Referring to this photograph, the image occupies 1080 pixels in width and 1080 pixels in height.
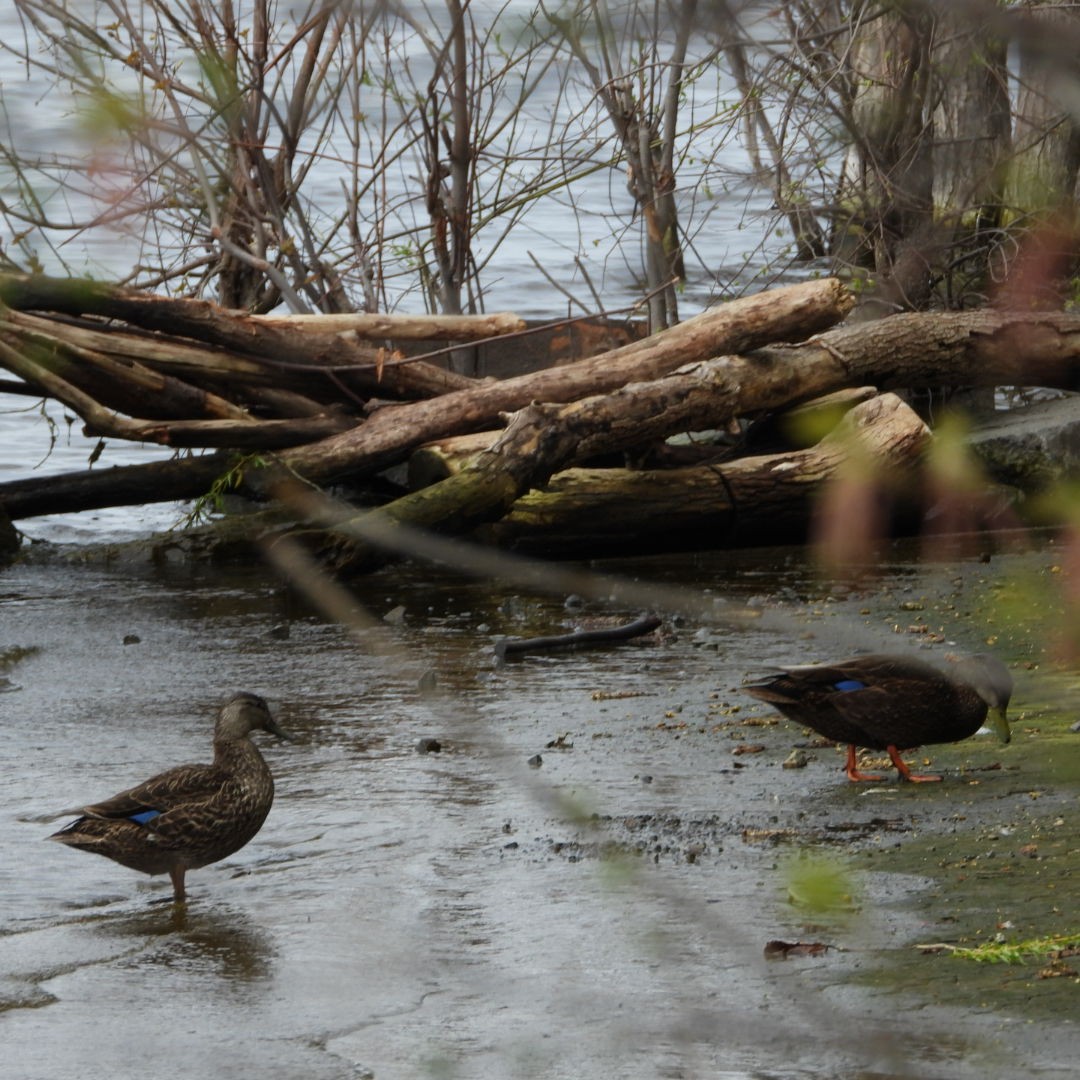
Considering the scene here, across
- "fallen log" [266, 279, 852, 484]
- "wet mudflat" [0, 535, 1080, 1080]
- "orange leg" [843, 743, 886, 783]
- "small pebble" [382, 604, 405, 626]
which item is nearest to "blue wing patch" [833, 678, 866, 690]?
"orange leg" [843, 743, 886, 783]

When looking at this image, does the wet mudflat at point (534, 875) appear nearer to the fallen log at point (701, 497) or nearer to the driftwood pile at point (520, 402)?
the fallen log at point (701, 497)

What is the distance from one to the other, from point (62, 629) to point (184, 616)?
641 mm

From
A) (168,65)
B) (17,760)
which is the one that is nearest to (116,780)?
(17,760)

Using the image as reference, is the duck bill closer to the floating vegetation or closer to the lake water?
the lake water

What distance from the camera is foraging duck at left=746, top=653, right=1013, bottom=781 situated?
5.75m

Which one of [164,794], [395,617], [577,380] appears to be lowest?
[164,794]

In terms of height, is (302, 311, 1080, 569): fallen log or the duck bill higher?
(302, 311, 1080, 569): fallen log

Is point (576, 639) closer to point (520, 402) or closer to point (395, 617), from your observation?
point (395, 617)

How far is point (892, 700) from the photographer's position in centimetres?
575

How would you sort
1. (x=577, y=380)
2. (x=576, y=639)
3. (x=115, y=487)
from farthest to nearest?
(x=115, y=487)
(x=577, y=380)
(x=576, y=639)

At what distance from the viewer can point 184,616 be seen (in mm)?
9406

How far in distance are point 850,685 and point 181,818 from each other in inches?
86.9

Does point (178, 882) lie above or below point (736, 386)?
below

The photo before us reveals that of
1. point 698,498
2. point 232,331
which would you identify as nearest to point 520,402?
point 698,498
